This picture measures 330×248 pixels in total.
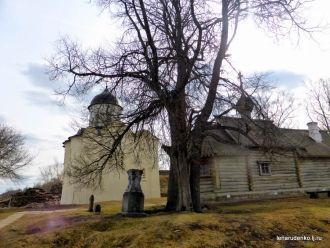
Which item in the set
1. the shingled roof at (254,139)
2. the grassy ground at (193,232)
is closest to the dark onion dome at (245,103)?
the shingled roof at (254,139)

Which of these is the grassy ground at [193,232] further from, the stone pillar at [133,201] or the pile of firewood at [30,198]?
the pile of firewood at [30,198]

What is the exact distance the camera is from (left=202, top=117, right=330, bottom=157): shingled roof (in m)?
13.8

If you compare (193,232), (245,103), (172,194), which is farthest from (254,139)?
(193,232)

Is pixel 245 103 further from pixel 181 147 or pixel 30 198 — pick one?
pixel 30 198

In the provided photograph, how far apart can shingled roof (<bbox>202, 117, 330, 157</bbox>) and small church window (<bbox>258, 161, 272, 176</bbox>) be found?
54.6 inches

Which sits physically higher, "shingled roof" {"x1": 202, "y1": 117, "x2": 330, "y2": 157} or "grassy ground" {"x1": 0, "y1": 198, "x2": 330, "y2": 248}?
"shingled roof" {"x1": 202, "y1": 117, "x2": 330, "y2": 157}

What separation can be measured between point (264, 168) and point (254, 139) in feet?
8.16

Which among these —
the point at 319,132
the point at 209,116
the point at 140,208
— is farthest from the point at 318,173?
the point at 140,208

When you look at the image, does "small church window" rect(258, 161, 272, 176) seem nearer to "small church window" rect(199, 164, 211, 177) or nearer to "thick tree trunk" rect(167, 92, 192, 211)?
"small church window" rect(199, 164, 211, 177)

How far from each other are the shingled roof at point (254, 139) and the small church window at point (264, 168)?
139 centimetres

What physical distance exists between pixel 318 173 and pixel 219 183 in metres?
9.33

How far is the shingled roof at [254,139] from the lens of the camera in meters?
13.8

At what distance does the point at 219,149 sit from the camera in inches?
868

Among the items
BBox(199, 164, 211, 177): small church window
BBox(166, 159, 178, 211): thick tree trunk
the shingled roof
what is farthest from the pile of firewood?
BBox(166, 159, 178, 211): thick tree trunk
